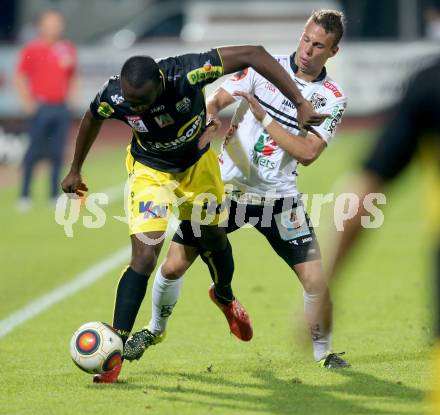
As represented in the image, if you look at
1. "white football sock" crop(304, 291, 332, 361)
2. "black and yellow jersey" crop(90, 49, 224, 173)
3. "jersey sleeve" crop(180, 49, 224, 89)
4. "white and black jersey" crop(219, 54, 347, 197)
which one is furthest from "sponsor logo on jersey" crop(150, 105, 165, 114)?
"white football sock" crop(304, 291, 332, 361)

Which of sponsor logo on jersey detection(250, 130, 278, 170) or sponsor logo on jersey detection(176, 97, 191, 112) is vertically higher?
sponsor logo on jersey detection(176, 97, 191, 112)

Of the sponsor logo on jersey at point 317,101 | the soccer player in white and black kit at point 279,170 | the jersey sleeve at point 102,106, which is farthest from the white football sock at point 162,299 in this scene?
the sponsor logo on jersey at point 317,101

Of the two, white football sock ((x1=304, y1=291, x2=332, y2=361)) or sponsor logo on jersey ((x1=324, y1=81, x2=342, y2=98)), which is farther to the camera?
sponsor logo on jersey ((x1=324, y1=81, x2=342, y2=98))

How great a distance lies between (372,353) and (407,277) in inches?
137

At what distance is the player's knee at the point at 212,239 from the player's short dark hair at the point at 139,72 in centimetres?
123

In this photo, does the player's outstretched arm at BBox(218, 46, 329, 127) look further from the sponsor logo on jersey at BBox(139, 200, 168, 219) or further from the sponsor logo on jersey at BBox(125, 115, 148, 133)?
the sponsor logo on jersey at BBox(139, 200, 168, 219)

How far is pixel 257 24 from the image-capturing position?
2895 centimetres

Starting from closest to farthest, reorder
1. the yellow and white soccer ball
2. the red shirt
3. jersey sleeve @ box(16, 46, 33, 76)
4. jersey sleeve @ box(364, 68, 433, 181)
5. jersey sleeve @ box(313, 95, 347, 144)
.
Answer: jersey sleeve @ box(364, 68, 433, 181)
the yellow and white soccer ball
jersey sleeve @ box(313, 95, 347, 144)
the red shirt
jersey sleeve @ box(16, 46, 33, 76)

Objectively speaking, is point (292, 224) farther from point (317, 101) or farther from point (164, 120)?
point (164, 120)

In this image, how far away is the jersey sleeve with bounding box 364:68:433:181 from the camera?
390 cm

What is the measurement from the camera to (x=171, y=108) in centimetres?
673

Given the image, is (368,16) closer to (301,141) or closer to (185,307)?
(185,307)

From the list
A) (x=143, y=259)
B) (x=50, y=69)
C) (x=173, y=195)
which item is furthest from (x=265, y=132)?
(x=50, y=69)

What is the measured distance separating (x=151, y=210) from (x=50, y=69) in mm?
10246
